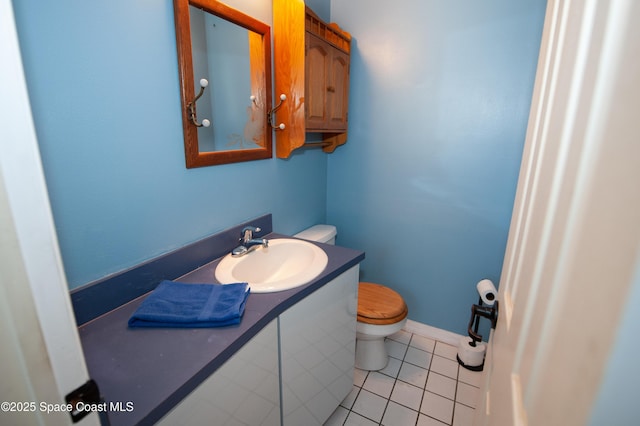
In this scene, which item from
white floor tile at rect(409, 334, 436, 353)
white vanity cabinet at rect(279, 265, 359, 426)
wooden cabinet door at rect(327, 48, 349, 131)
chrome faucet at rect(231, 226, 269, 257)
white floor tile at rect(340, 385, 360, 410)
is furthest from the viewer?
white floor tile at rect(409, 334, 436, 353)

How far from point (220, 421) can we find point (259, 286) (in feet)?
1.31

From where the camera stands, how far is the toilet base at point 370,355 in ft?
5.94

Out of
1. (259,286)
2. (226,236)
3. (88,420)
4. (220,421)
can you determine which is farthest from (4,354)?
(226,236)

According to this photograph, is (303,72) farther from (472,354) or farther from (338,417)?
(472,354)

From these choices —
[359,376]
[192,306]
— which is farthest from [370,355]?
[192,306]

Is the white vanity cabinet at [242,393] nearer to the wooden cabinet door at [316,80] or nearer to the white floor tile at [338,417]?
→ the white floor tile at [338,417]

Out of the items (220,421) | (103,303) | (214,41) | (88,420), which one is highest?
(214,41)

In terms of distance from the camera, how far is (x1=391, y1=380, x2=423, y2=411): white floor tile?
1.61 metres

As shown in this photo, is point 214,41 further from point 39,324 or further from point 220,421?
point 220,421

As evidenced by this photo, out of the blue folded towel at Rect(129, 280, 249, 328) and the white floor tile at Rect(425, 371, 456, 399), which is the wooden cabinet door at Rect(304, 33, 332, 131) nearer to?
the blue folded towel at Rect(129, 280, 249, 328)

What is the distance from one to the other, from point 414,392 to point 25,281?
6.11 ft

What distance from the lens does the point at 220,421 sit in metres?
0.81

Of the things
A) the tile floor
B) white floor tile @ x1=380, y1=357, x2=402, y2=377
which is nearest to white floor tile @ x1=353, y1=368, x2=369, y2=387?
the tile floor

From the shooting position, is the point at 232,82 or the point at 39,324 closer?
the point at 39,324
